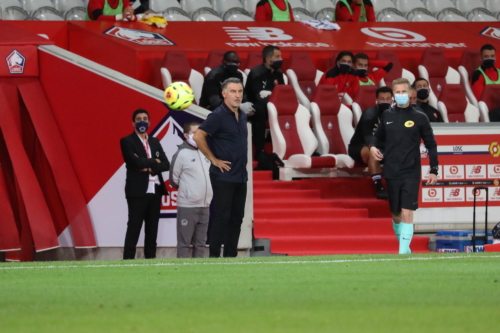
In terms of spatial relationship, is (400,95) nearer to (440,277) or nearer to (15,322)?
(440,277)

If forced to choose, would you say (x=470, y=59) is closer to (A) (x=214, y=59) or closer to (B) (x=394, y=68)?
(B) (x=394, y=68)

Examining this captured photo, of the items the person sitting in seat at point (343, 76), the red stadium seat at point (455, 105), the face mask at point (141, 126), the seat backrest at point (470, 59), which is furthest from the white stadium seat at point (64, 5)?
the seat backrest at point (470, 59)

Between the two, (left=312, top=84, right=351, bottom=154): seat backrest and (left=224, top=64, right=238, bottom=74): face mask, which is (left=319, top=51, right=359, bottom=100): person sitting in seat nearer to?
(left=312, top=84, right=351, bottom=154): seat backrest

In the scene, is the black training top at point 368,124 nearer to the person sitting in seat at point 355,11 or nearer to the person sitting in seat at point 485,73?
the person sitting in seat at point 485,73

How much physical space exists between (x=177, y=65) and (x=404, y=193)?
504 cm

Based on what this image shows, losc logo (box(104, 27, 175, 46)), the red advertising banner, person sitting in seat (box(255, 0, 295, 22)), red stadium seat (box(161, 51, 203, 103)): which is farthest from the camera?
person sitting in seat (box(255, 0, 295, 22))

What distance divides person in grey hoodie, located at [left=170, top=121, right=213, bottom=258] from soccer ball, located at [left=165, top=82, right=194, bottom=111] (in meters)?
0.25

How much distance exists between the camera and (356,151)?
37.1ft

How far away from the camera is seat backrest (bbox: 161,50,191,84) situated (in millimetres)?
12711

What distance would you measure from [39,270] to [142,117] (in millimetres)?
3442

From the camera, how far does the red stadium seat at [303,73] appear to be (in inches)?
520

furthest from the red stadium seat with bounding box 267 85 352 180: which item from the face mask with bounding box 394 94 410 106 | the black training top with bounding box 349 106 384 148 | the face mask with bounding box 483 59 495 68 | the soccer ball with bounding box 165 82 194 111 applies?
the face mask with bounding box 483 59 495 68

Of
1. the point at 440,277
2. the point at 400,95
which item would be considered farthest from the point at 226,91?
the point at 440,277

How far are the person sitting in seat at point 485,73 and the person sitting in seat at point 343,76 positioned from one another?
7.02 feet
